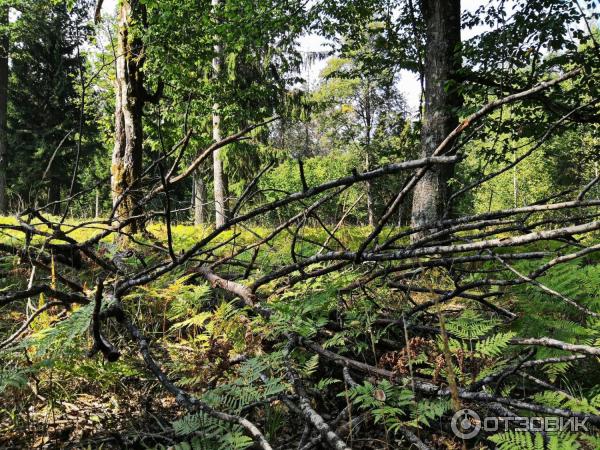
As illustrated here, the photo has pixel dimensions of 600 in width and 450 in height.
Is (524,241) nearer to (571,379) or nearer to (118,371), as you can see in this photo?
(571,379)

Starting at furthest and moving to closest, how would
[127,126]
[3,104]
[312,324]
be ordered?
[3,104], [127,126], [312,324]

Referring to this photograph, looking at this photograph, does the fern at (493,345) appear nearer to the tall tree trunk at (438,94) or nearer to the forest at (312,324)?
the forest at (312,324)

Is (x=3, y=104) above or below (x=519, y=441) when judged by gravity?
above

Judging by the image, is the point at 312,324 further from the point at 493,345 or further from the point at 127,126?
the point at 127,126

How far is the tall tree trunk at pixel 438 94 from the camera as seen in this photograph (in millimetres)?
5723

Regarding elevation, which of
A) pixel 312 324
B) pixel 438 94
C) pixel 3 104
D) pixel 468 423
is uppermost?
pixel 3 104

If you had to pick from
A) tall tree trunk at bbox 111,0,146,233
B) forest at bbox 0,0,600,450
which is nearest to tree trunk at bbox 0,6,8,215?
tall tree trunk at bbox 111,0,146,233

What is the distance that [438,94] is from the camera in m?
6.00

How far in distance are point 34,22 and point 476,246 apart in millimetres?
23166

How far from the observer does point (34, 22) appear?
1788 centimetres

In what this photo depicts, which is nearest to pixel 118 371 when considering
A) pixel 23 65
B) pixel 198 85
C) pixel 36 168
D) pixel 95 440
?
pixel 95 440

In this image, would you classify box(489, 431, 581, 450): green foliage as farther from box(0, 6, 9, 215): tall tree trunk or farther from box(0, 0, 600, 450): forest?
box(0, 6, 9, 215): tall tree trunk

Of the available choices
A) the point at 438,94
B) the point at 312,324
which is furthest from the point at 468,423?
the point at 438,94

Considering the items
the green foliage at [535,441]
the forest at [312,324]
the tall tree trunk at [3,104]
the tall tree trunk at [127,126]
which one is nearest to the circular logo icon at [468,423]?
the forest at [312,324]
